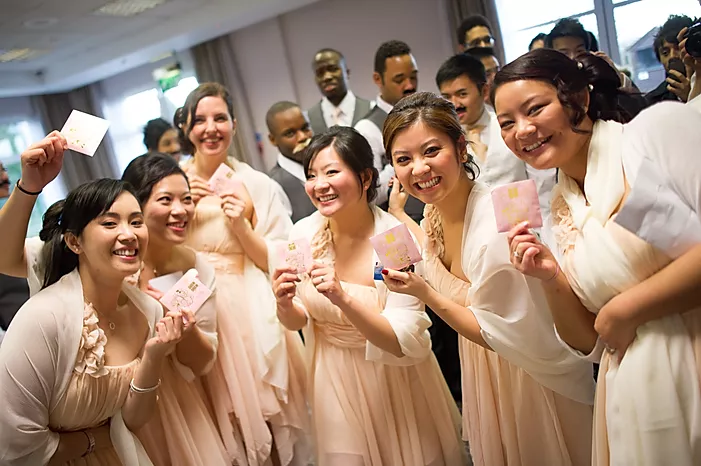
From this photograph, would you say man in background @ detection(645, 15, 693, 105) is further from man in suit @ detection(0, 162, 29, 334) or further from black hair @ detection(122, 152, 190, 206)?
man in suit @ detection(0, 162, 29, 334)

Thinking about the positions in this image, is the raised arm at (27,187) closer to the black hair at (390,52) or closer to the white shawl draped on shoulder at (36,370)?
the white shawl draped on shoulder at (36,370)

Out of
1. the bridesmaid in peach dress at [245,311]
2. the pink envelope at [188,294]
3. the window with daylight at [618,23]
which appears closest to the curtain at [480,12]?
the window with daylight at [618,23]

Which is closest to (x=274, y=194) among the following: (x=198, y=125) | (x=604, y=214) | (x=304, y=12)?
(x=198, y=125)

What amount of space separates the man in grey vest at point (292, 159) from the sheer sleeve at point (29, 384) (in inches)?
75.5

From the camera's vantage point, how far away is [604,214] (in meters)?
1.23

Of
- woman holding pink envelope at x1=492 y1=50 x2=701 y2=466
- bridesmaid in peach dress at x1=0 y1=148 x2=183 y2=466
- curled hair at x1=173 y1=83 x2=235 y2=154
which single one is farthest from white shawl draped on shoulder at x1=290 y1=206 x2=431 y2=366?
curled hair at x1=173 y1=83 x2=235 y2=154

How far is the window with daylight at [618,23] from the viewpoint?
2.01 meters

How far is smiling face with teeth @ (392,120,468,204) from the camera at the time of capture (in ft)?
5.32

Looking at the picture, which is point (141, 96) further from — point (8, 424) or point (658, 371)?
point (658, 371)

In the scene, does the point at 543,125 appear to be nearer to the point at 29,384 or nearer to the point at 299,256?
the point at 299,256

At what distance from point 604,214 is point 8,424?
170cm

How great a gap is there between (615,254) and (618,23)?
1.99 meters

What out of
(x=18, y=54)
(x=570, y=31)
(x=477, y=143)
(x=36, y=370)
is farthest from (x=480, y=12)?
(x=36, y=370)

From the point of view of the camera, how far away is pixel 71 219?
5.60ft
